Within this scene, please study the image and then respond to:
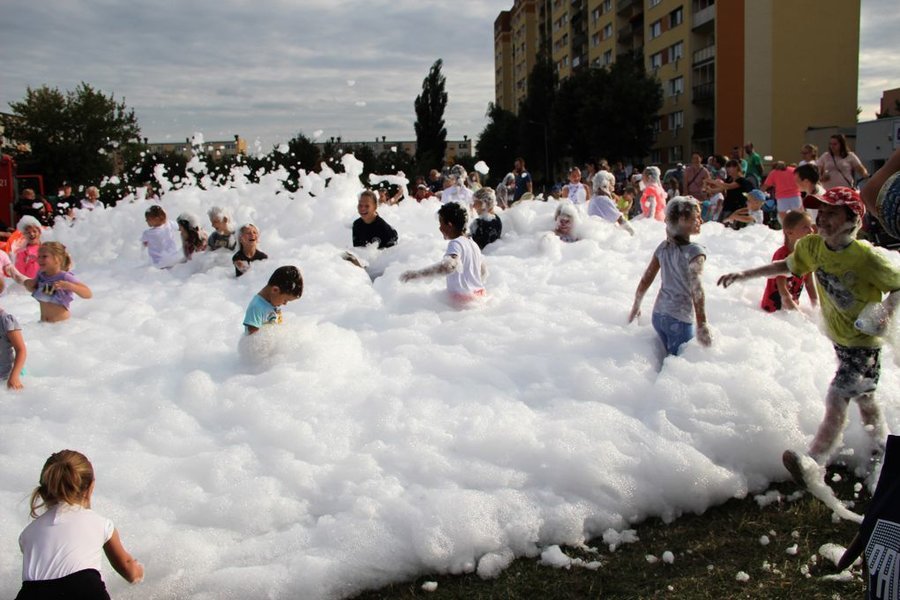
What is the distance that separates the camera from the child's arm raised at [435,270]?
20.3ft

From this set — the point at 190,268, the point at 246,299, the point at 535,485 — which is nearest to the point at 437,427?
the point at 535,485

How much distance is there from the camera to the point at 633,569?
3.55m

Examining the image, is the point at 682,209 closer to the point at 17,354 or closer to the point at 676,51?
the point at 17,354

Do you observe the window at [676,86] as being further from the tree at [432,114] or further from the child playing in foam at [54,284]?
the child playing in foam at [54,284]

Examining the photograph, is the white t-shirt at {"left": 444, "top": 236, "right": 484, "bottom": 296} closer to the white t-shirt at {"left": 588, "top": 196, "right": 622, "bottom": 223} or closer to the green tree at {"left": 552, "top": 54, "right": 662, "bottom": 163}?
the white t-shirt at {"left": 588, "top": 196, "right": 622, "bottom": 223}

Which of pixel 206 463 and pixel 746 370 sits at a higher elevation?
pixel 746 370

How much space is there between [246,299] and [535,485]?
475 cm

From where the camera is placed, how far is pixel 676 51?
42.5 meters

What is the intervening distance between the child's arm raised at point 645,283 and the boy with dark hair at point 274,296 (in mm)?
2665

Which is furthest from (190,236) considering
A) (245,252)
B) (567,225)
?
(567,225)

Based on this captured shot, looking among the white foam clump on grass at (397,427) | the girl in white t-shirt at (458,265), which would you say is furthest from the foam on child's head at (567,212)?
the girl in white t-shirt at (458,265)

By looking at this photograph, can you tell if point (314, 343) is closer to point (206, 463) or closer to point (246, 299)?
point (206, 463)

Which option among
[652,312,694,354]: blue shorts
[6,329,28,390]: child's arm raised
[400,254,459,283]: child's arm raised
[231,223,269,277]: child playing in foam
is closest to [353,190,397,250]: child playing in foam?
[231,223,269,277]: child playing in foam

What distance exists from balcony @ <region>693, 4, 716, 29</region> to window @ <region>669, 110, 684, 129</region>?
197 inches
